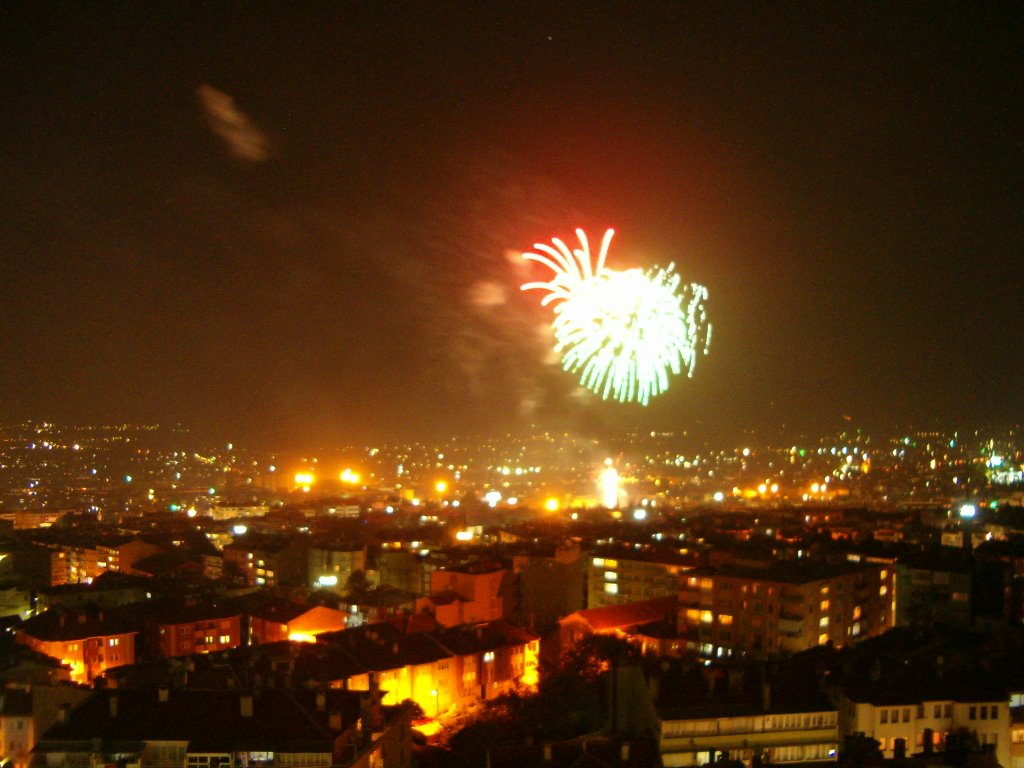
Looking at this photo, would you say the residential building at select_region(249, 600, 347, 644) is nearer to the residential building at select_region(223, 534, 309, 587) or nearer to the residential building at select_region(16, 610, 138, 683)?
the residential building at select_region(16, 610, 138, 683)

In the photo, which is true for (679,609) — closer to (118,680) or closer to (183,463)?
(118,680)

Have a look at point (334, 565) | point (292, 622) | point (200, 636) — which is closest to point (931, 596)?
point (292, 622)

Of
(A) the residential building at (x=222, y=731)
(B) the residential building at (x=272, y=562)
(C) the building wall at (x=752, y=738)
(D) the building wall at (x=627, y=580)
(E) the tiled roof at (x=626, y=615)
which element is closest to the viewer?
(A) the residential building at (x=222, y=731)

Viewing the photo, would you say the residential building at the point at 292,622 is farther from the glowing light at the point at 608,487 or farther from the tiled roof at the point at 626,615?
the glowing light at the point at 608,487

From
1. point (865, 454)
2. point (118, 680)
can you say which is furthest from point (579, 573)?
point (865, 454)

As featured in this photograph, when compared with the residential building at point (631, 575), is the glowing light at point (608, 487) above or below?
above

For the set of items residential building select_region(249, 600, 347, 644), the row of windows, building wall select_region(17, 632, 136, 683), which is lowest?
building wall select_region(17, 632, 136, 683)

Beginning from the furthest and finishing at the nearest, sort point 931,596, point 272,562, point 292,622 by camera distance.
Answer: point 272,562, point 931,596, point 292,622

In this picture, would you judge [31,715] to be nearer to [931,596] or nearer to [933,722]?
[933,722]

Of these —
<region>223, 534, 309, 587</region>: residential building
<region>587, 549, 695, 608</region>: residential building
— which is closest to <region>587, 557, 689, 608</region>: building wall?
<region>587, 549, 695, 608</region>: residential building

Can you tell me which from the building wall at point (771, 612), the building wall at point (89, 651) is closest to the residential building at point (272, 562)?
the building wall at point (89, 651)

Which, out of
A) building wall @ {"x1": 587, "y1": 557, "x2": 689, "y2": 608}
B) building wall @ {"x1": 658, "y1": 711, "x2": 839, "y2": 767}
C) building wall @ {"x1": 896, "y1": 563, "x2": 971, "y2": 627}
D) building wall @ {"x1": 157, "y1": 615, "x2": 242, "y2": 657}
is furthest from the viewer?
building wall @ {"x1": 587, "y1": 557, "x2": 689, "y2": 608}
